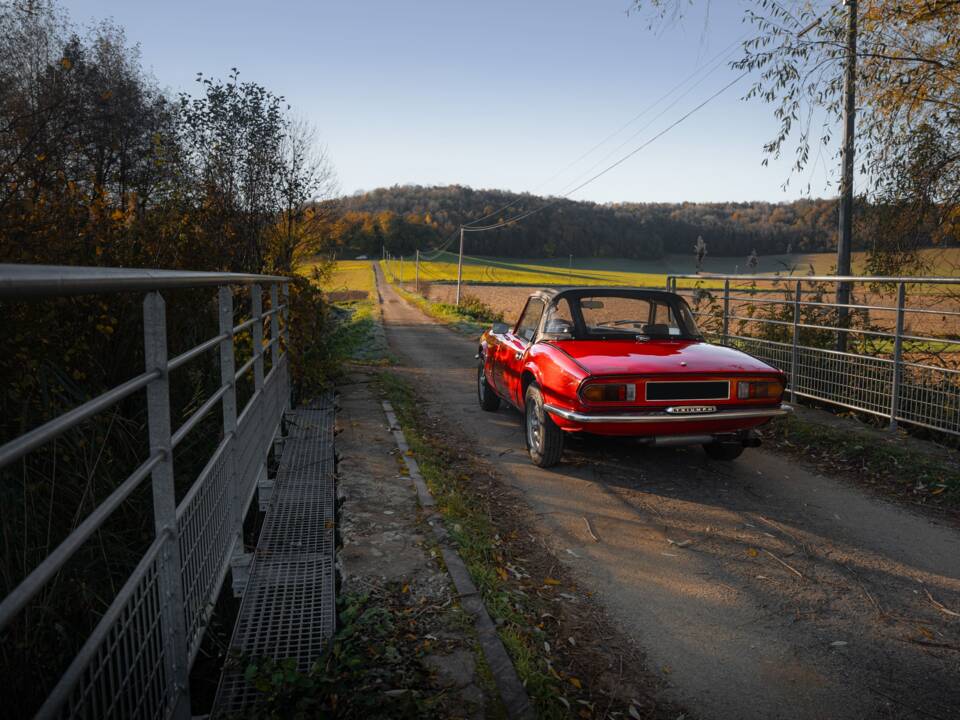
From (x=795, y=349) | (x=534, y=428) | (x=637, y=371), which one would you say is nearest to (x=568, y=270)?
(x=795, y=349)

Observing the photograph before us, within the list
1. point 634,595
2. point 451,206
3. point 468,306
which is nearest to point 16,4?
point 468,306

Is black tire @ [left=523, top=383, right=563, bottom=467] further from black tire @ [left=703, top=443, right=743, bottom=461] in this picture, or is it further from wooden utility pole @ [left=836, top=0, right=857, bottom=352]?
wooden utility pole @ [left=836, top=0, right=857, bottom=352]

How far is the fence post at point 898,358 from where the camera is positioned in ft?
24.8

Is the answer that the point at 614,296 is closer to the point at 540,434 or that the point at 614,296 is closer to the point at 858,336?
the point at 540,434

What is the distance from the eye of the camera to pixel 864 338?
8.68m

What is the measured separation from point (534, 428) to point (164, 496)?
4451mm

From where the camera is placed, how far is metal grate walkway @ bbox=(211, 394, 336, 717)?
9.78 ft

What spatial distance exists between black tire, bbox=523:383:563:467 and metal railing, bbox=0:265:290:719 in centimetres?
297

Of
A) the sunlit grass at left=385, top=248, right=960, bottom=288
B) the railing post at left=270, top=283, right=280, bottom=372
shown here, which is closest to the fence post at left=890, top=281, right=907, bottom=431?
the railing post at left=270, top=283, right=280, bottom=372

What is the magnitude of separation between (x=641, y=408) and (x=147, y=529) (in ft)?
12.0

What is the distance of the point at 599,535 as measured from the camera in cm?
474

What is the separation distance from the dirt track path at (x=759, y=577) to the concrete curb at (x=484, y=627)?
0.67 m

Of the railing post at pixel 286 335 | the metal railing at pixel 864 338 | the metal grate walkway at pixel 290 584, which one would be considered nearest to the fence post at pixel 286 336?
the railing post at pixel 286 335

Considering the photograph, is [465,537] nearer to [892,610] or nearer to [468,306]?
[892,610]
